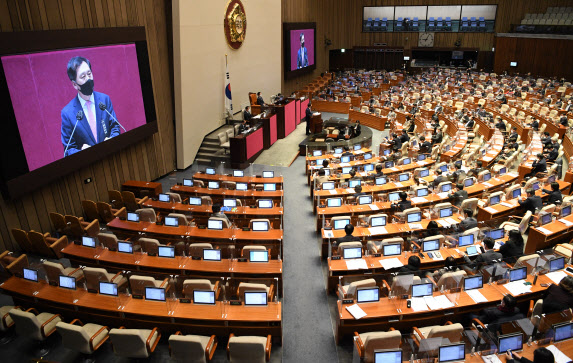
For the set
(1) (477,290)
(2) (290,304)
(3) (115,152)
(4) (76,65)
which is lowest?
(2) (290,304)

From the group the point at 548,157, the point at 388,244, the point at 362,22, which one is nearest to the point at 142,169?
the point at 388,244

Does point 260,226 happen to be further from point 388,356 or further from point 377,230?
point 388,356

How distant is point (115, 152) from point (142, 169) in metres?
1.54

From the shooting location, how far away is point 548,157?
532 inches

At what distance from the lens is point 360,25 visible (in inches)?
1443

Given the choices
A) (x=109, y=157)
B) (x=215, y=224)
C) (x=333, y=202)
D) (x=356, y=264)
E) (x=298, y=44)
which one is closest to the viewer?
(x=356, y=264)

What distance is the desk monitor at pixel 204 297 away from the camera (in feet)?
21.8

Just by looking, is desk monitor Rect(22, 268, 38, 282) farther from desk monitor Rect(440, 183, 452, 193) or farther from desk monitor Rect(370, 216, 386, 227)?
desk monitor Rect(440, 183, 452, 193)

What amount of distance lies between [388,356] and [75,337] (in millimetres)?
4507

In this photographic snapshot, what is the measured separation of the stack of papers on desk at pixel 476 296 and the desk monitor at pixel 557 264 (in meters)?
1.61

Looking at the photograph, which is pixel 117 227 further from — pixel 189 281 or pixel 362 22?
pixel 362 22

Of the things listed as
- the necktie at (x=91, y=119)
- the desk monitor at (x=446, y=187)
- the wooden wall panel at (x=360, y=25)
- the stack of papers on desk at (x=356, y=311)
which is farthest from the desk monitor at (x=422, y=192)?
the wooden wall panel at (x=360, y=25)

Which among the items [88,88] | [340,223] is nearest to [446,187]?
[340,223]

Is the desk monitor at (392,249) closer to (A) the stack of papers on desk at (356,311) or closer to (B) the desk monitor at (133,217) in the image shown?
(A) the stack of papers on desk at (356,311)
